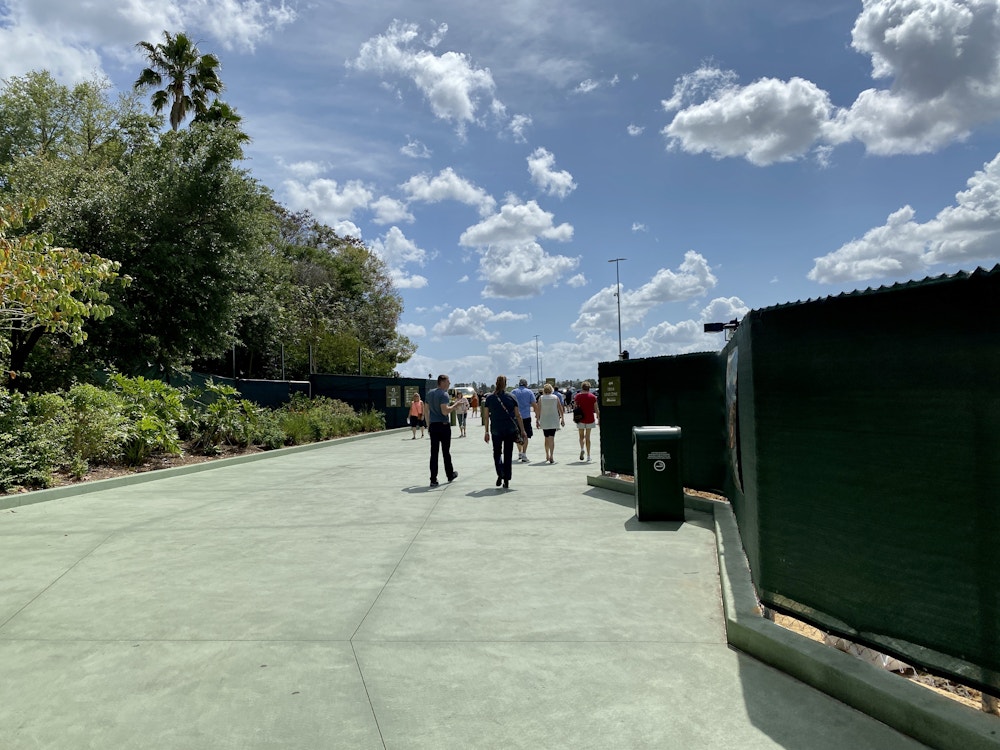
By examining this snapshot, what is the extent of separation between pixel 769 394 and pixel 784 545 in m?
0.92

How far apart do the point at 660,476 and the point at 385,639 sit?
447cm

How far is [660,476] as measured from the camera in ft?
27.0

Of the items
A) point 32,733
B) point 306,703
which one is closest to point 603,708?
point 306,703

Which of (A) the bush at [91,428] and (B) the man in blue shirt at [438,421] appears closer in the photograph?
(B) the man in blue shirt at [438,421]

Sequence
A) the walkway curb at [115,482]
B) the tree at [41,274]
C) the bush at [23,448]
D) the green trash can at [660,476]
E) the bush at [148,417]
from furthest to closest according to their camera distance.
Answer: the bush at [148,417] < the bush at [23,448] < the walkway curb at [115,482] < the tree at [41,274] < the green trash can at [660,476]

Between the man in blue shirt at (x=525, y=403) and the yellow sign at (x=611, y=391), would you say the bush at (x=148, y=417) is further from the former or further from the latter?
the yellow sign at (x=611, y=391)

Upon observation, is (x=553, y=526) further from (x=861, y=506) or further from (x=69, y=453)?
(x=69, y=453)

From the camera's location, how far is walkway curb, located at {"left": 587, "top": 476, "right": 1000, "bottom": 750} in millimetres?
3016

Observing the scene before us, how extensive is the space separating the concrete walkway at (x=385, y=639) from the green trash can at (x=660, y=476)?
25cm

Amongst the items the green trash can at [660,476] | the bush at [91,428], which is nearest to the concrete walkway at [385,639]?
the green trash can at [660,476]

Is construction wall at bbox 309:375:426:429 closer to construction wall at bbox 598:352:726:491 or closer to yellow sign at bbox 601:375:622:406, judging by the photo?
yellow sign at bbox 601:375:622:406

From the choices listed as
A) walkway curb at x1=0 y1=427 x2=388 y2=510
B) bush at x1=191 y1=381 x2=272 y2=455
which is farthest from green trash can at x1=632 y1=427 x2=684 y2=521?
bush at x1=191 y1=381 x2=272 y2=455

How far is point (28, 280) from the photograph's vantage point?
1012 centimetres

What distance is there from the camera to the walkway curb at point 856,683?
302 centimetres
